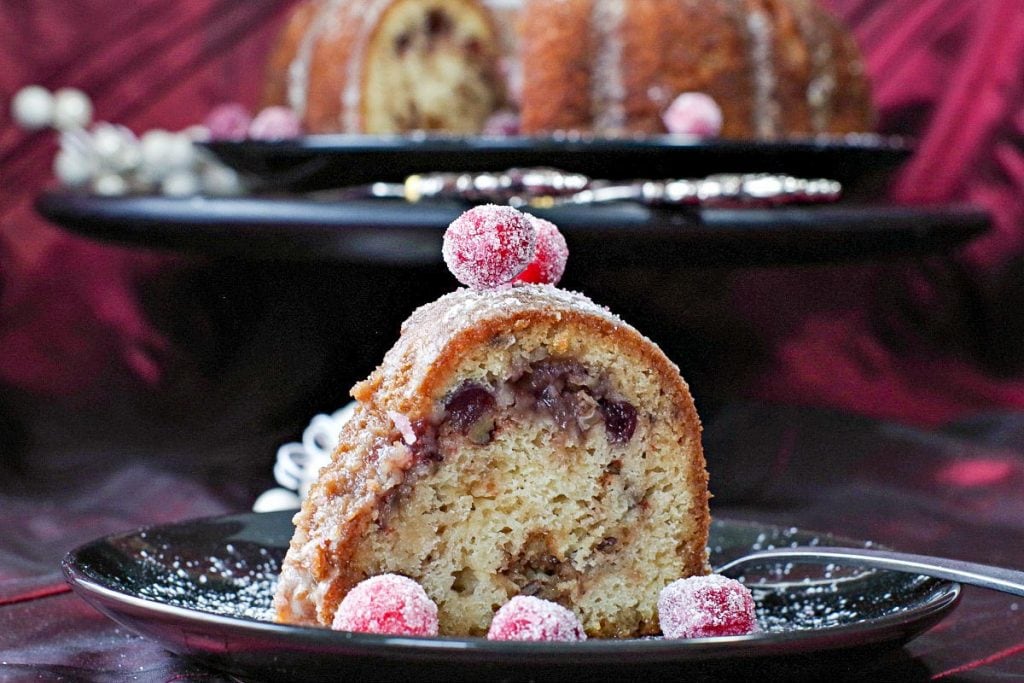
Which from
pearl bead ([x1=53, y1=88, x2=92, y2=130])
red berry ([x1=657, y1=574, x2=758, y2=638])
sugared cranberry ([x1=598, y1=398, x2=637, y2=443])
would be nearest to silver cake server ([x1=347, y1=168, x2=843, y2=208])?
sugared cranberry ([x1=598, y1=398, x2=637, y2=443])

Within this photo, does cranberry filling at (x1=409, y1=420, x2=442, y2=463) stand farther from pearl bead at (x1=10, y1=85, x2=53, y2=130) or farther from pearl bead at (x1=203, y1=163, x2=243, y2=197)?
pearl bead at (x1=10, y1=85, x2=53, y2=130)

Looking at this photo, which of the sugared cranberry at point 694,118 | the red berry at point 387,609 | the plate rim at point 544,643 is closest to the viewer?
the plate rim at point 544,643

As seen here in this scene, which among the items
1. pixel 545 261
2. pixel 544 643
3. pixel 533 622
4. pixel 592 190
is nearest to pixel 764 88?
pixel 592 190

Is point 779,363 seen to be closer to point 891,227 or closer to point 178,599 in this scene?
point 891,227

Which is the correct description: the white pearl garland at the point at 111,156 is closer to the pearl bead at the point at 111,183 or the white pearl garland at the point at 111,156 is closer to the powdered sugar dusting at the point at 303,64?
the pearl bead at the point at 111,183

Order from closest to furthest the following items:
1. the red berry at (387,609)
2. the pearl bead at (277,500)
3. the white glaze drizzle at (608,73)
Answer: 1. the red berry at (387,609)
2. the pearl bead at (277,500)
3. the white glaze drizzle at (608,73)

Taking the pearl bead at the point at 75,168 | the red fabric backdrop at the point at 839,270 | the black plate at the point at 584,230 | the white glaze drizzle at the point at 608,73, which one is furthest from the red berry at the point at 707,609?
the pearl bead at the point at 75,168
